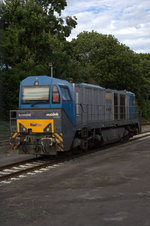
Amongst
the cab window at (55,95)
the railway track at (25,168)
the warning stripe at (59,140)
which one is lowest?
the railway track at (25,168)

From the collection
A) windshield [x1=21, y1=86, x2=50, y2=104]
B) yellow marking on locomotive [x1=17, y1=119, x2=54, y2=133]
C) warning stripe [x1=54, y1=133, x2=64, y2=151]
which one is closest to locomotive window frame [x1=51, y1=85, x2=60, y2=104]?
windshield [x1=21, y1=86, x2=50, y2=104]

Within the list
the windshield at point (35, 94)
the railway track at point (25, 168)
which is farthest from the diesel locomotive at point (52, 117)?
the railway track at point (25, 168)

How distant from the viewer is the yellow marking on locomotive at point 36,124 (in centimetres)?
1294

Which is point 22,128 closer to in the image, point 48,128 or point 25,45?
point 48,128

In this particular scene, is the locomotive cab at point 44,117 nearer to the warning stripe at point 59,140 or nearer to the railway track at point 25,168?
the warning stripe at point 59,140

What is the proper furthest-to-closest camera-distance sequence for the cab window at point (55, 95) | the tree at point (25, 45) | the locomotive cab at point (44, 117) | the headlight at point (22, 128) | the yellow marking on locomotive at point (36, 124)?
1. the tree at point (25, 45)
2. the headlight at point (22, 128)
3. the cab window at point (55, 95)
4. the yellow marking on locomotive at point (36, 124)
5. the locomotive cab at point (44, 117)

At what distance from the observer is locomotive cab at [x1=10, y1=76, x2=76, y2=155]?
1280cm

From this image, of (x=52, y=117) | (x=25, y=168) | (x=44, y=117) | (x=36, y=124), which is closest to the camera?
(x=25, y=168)

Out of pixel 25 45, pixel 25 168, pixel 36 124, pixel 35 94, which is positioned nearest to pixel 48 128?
pixel 36 124

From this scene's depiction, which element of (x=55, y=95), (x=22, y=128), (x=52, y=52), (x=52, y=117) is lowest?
(x=22, y=128)

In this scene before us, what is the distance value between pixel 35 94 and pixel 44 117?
4.44ft

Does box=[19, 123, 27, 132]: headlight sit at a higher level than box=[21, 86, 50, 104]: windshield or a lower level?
lower

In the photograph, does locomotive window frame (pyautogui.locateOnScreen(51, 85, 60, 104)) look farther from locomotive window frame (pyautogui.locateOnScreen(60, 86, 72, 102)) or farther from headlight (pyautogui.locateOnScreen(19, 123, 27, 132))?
headlight (pyautogui.locateOnScreen(19, 123, 27, 132))

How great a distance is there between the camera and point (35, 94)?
1368cm
